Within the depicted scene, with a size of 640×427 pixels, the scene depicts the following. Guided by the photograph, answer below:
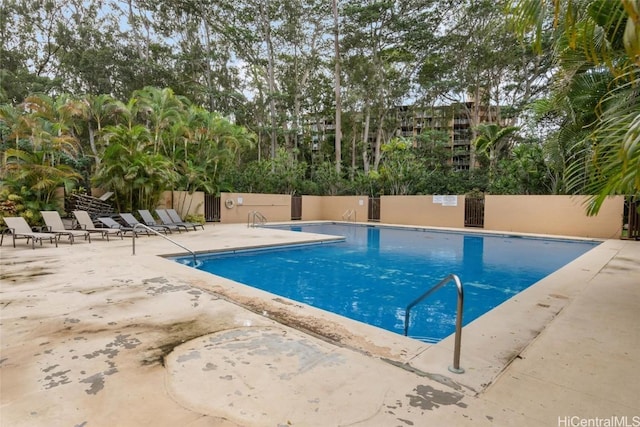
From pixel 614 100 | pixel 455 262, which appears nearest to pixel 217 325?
pixel 614 100

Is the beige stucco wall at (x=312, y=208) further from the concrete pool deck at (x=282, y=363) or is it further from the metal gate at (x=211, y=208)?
the concrete pool deck at (x=282, y=363)

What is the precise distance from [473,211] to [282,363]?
15970 mm

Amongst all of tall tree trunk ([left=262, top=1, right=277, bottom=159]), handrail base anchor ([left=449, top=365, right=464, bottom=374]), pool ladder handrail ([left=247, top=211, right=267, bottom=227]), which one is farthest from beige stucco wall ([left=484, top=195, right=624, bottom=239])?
tall tree trunk ([left=262, top=1, right=277, bottom=159])

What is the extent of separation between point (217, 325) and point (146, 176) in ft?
36.6

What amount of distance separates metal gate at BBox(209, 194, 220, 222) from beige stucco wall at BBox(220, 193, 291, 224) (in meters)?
0.20

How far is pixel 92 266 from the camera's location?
5988mm

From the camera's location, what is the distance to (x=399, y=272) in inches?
302

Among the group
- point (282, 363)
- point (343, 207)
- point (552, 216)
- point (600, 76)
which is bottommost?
point (282, 363)

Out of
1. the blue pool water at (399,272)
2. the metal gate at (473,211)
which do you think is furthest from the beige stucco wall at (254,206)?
the metal gate at (473,211)

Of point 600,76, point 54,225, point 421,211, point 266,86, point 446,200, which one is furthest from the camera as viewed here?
point 266,86

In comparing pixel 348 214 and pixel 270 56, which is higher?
pixel 270 56

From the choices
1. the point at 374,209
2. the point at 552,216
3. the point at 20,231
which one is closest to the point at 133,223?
the point at 20,231

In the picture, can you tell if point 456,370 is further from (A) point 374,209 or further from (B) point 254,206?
(A) point 374,209

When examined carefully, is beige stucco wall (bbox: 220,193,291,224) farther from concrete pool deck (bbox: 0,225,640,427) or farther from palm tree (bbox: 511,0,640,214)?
palm tree (bbox: 511,0,640,214)
